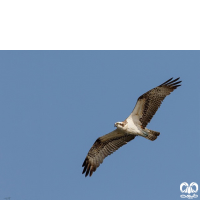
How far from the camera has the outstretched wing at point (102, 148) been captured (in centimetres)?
1585

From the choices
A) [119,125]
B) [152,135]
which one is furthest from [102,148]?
[152,135]

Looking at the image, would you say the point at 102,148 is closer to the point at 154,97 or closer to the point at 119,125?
the point at 119,125

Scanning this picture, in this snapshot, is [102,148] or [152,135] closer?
[152,135]

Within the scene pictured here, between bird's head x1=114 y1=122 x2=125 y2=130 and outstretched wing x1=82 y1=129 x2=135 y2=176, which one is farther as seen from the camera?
outstretched wing x1=82 y1=129 x2=135 y2=176

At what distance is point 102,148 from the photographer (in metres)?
16.0

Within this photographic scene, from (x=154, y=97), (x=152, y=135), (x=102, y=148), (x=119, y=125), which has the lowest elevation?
(x=102, y=148)

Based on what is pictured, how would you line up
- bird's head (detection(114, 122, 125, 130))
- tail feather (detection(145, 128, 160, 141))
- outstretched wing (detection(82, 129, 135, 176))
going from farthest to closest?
outstretched wing (detection(82, 129, 135, 176)) < bird's head (detection(114, 122, 125, 130)) < tail feather (detection(145, 128, 160, 141))

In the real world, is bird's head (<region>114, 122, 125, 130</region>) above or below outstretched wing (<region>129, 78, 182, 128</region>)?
below

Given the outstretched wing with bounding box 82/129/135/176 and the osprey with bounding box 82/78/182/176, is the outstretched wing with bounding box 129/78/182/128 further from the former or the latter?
the outstretched wing with bounding box 82/129/135/176

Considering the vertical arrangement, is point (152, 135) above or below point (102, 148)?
above

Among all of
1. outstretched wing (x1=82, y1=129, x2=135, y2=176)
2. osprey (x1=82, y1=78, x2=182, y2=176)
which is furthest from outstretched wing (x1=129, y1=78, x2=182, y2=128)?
outstretched wing (x1=82, y1=129, x2=135, y2=176)

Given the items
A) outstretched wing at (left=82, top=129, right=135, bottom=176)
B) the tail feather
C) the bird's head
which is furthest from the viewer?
outstretched wing at (left=82, top=129, right=135, bottom=176)

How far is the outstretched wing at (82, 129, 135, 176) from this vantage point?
15.9 meters
